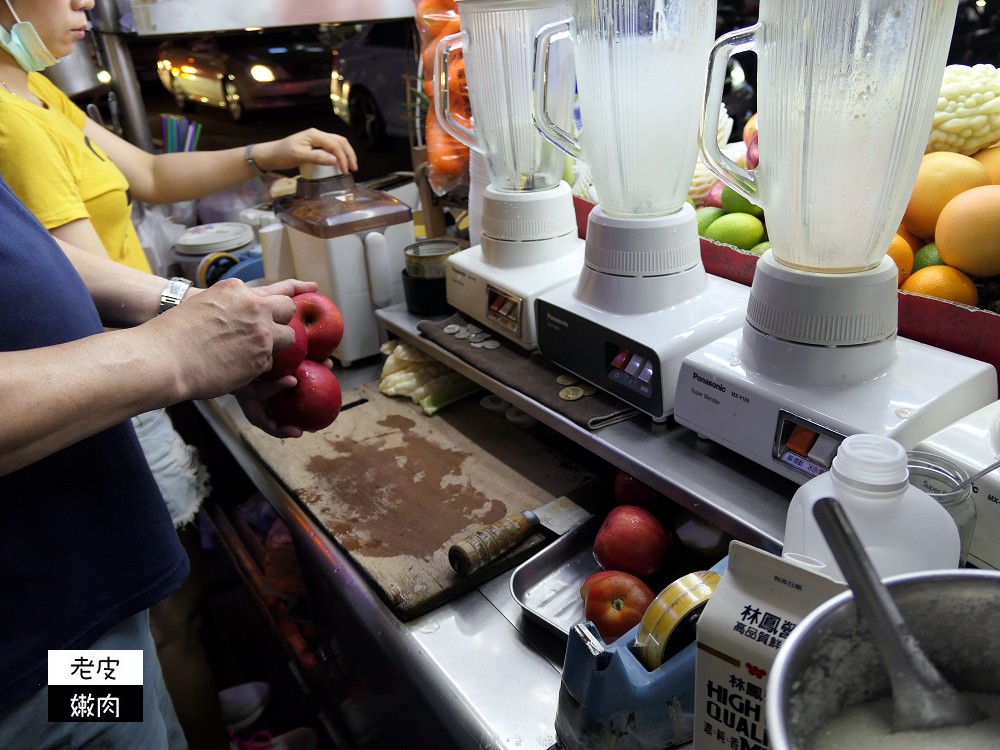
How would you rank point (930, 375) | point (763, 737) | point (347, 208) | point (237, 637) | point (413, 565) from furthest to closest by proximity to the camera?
point (237, 637), point (347, 208), point (413, 565), point (930, 375), point (763, 737)

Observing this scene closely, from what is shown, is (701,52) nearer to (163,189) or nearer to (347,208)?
(347,208)

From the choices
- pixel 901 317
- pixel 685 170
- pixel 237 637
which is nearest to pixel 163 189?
pixel 237 637

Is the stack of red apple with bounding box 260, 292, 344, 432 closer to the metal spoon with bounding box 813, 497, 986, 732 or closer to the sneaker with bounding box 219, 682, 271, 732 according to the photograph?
the metal spoon with bounding box 813, 497, 986, 732

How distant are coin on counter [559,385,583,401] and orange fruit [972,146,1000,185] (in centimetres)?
66

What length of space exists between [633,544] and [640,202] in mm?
520

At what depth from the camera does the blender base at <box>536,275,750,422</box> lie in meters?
1.04

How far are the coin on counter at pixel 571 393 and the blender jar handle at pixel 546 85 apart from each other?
0.38m

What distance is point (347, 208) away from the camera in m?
1.66

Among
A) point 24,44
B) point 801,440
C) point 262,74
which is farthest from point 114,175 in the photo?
point 262,74

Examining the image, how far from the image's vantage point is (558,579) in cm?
111

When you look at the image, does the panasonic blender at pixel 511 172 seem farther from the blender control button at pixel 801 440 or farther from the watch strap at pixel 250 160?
the watch strap at pixel 250 160

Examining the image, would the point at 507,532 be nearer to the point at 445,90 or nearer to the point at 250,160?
the point at 445,90

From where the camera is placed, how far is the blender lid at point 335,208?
5.29 feet

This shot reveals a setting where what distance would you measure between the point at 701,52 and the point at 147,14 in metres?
1.49
